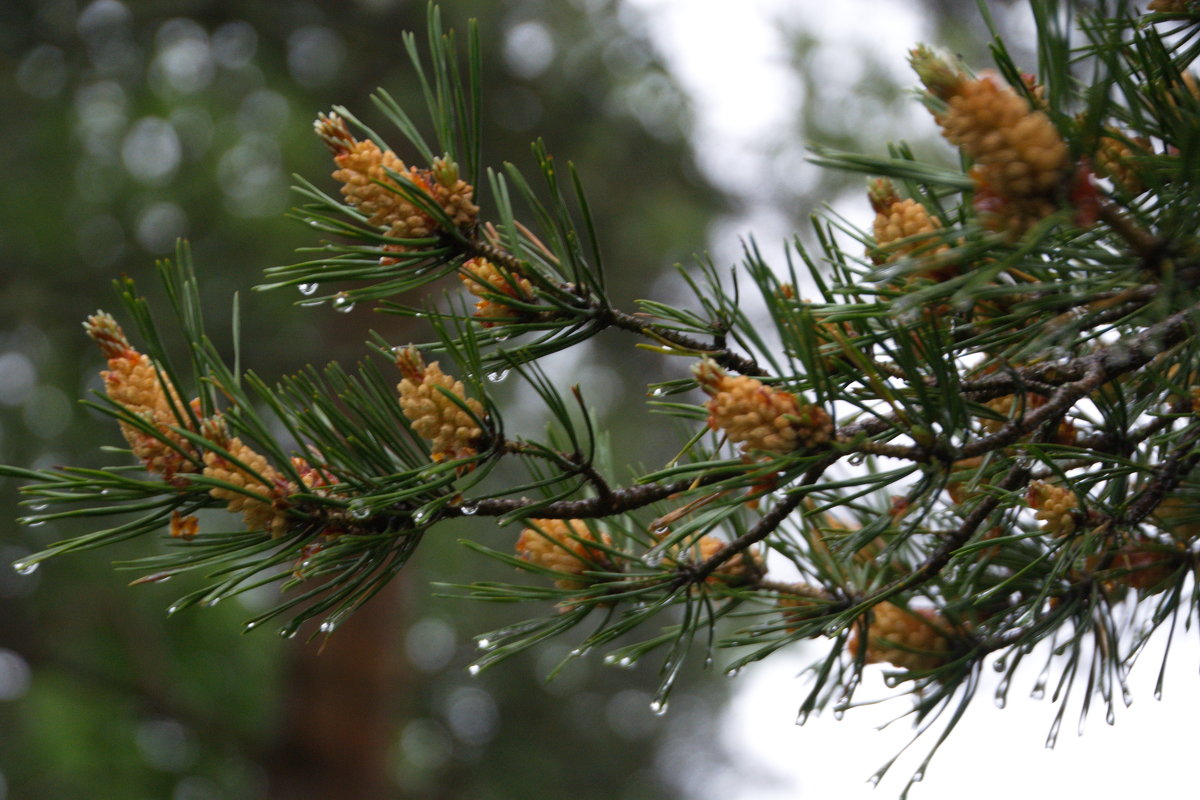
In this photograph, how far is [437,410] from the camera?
0.53m

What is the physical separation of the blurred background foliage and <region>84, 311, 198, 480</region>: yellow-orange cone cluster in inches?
90.4

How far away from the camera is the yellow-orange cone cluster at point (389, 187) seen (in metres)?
0.53

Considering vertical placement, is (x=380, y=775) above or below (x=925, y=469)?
below

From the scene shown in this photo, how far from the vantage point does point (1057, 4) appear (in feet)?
1.21

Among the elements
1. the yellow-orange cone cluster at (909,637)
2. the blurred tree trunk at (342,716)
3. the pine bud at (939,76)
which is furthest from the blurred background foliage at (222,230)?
the pine bud at (939,76)

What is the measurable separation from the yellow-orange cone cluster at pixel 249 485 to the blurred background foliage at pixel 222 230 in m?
2.33

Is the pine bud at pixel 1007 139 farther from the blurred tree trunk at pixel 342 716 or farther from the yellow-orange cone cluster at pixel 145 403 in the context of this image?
the blurred tree trunk at pixel 342 716

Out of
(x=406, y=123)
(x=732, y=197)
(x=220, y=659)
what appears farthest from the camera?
(x=220, y=659)

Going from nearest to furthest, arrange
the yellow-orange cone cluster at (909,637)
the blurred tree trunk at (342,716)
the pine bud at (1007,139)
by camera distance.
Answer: the pine bud at (1007,139), the yellow-orange cone cluster at (909,637), the blurred tree trunk at (342,716)

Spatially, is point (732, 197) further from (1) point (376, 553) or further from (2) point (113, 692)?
(1) point (376, 553)

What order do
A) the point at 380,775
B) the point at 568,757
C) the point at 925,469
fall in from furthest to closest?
the point at 568,757 < the point at 380,775 < the point at 925,469

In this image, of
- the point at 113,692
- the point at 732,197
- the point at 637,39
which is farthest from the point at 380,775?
the point at 637,39

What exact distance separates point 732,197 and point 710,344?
283 cm

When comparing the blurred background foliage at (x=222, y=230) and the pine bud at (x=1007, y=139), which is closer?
the pine bud at (x=1007, y=139)
